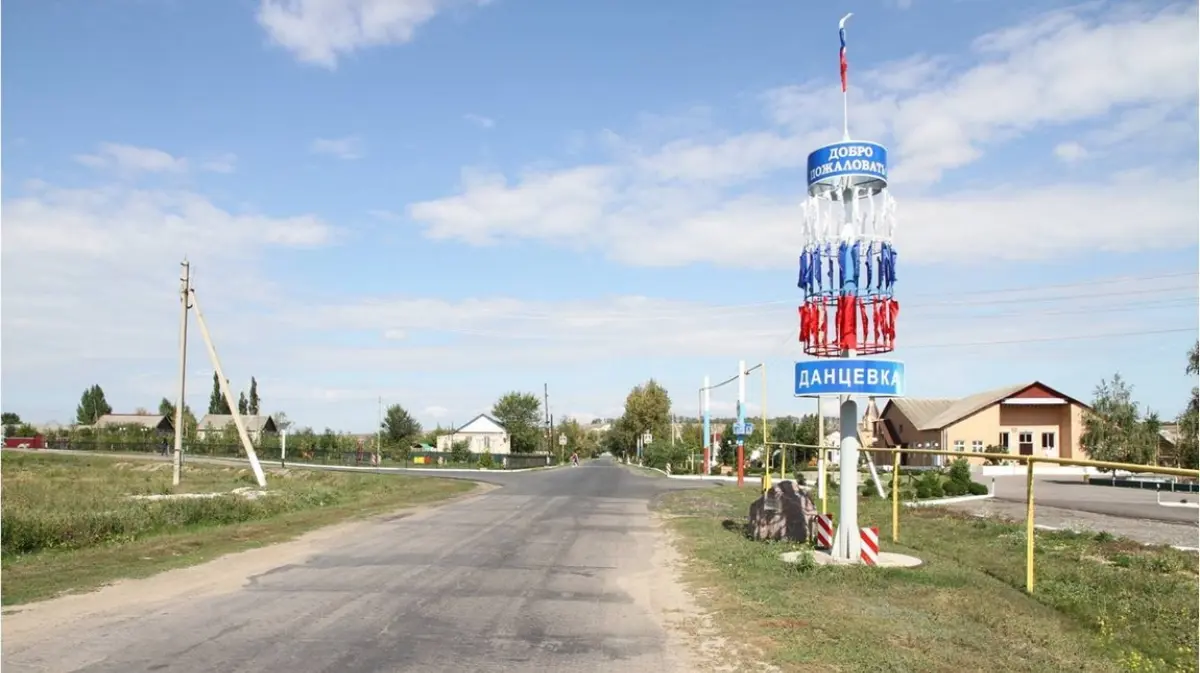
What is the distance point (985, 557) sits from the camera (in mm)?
16062

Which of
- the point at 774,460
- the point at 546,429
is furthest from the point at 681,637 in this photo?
the point at 546,429

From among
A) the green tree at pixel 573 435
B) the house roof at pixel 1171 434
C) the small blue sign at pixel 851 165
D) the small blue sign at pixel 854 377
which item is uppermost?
the small blue sign at pixel 851 165

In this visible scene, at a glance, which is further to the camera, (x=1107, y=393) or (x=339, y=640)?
(x=1107, y=393)

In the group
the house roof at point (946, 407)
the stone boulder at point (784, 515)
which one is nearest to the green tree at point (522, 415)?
the house roof at point (946, 407)

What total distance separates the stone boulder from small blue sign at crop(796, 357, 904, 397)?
151 inches

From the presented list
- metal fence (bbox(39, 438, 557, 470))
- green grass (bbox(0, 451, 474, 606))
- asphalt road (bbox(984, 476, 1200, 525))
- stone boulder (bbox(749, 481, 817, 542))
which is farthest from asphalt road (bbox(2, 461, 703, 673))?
metal fence (bbox(39, 438, 557, 470))

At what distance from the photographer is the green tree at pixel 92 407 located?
508 feet

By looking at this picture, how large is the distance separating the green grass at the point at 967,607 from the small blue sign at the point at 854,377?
289 centimetres

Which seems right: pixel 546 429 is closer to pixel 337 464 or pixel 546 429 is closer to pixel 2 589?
pixel 337 464

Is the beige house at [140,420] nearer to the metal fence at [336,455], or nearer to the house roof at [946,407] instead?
the metal fence at [336,455]

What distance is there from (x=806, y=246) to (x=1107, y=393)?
5162 cm

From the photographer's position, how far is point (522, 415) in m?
120

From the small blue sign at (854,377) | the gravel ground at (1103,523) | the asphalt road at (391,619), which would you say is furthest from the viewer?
the gravel ground at (1103,523)

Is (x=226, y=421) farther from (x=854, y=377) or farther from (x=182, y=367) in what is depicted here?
(x=854, y=377)
